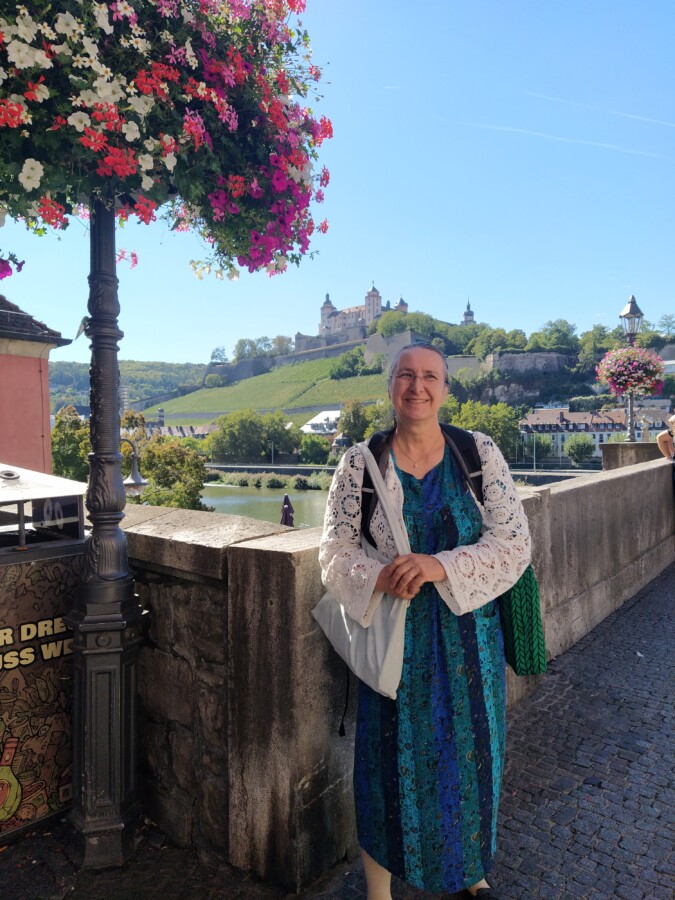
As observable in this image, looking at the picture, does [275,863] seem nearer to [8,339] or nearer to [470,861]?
[470,861]

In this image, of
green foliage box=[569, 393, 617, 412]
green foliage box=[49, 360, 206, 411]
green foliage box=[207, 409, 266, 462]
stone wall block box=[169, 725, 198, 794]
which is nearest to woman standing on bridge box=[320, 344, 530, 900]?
stone wall block box=[169, 725, 198, 794]

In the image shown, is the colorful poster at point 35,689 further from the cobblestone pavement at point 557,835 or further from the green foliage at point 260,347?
the green foliage at point 260,347

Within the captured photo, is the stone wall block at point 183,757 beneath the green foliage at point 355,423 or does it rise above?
beneath

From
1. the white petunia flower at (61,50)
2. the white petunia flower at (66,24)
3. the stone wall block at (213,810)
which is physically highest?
the white petunia flower at (66,24)

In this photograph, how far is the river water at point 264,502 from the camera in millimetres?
54094

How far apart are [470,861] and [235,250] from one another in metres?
2.12

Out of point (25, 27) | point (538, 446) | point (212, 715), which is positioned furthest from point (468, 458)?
point (538, 446)

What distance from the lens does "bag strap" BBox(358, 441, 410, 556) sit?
71.9 inches

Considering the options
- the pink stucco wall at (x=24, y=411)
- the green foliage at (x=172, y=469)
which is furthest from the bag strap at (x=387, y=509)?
the green foliage at (x=172, y=469)

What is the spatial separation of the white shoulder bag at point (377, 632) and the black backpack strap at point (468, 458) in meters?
0.25

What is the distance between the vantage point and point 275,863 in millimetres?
2039

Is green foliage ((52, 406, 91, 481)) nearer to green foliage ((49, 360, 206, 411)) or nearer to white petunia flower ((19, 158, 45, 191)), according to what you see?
white petunia flower ((19, 158, 45, 191))

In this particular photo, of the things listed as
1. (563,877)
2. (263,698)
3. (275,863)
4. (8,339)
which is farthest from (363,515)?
(8,339)

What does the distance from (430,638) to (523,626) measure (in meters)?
0.38
